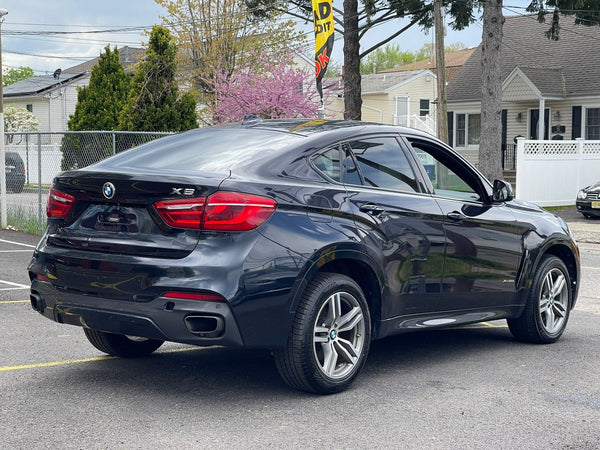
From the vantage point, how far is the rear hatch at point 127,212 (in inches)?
196

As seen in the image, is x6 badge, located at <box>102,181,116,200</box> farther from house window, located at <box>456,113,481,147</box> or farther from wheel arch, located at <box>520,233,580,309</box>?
house window, located at <box>456,113,481,147</box>

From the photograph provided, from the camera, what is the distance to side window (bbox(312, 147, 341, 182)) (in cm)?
563

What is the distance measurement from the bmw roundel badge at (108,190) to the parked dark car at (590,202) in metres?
19.1

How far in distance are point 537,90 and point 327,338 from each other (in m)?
31.8

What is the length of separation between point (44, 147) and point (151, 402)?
12671mm

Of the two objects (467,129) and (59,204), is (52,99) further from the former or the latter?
(59,204)

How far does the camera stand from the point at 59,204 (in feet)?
18.1

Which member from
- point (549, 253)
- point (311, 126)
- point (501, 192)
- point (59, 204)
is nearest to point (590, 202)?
point (549, 253)

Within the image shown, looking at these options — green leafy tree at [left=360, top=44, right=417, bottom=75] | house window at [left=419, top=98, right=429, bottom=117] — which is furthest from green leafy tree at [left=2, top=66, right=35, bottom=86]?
house window at [left=419, top=98, right=429, bottom=117]

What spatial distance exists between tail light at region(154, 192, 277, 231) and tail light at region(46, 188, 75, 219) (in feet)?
2.38

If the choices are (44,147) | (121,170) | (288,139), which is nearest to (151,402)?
(121,170)

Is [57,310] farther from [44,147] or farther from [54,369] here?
[44,147]

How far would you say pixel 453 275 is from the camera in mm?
6324

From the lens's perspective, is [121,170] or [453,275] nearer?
[121,170]
